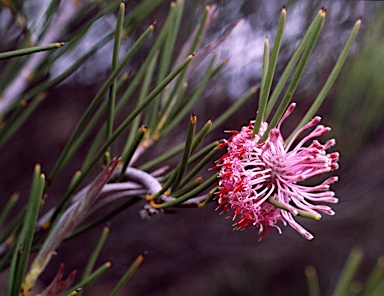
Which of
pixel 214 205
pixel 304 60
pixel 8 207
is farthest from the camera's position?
pixel 214 205

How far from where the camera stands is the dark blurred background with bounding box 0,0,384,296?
0.95 metres

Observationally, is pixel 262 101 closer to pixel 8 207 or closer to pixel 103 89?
pixel 103 89

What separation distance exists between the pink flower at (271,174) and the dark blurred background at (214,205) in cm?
57

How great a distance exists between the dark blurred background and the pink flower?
0.57 meters

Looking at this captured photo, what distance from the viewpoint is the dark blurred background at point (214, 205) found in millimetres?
945

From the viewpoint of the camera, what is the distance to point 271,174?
12.4 inches

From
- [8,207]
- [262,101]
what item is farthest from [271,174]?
[8,207]

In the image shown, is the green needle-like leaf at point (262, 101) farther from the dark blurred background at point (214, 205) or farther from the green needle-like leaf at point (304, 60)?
the dark blurred background at point (214, 205)

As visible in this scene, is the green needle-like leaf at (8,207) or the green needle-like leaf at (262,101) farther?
the green needle-like leaf at (8,207)

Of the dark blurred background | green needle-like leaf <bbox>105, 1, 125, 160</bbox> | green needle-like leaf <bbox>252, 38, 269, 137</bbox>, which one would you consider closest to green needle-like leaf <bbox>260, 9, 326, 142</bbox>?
green needle-like leaf <bbox>252, 38, 269, 137</bbox>

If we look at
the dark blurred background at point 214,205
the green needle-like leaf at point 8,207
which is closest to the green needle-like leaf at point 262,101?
the green needle-like leaf at point 8,207

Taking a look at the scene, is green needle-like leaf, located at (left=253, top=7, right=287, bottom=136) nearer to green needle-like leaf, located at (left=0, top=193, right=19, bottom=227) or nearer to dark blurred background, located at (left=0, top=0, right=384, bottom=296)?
green needle-like leaf, located at (left=0, top=193, right=19, bottom=227)

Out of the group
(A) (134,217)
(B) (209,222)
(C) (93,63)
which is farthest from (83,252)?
(C) (93,63)

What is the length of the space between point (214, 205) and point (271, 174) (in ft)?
3.30
